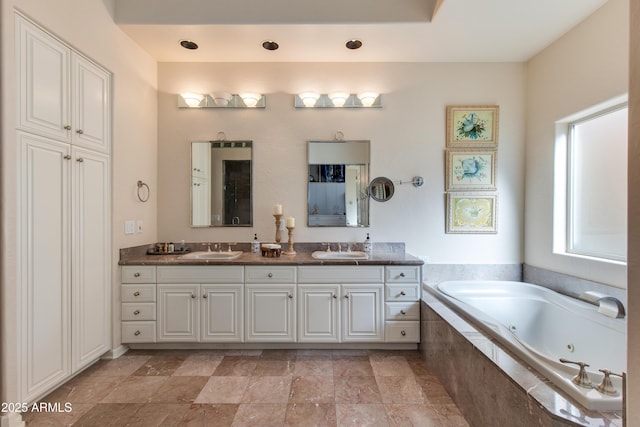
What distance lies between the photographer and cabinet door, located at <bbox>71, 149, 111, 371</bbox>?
2.02 metres

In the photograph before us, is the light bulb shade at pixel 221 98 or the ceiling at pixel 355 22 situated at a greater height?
the ceiling at pixel 355 22

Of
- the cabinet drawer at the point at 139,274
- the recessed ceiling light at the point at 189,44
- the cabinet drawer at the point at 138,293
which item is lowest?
the cabinet drawer at the point at 138,293

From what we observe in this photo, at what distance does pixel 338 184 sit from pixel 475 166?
137 centimetres

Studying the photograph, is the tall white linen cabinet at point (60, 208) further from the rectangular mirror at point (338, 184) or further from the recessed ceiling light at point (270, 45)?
the rectangular mirror at point (338, 184)

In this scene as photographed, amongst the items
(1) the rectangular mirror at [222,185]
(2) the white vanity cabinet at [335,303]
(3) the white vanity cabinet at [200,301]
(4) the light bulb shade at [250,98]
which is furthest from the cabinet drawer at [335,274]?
(4) the light bulb shade at [250,98]

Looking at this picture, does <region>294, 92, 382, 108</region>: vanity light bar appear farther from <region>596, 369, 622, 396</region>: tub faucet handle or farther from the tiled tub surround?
<region>596, 369, 622, 396</region>: tub faucet handle

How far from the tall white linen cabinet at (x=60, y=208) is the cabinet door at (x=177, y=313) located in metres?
0.39

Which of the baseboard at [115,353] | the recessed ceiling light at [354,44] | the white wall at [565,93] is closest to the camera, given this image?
the white wall at [565,93]

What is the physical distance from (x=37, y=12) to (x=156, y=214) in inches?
67.6

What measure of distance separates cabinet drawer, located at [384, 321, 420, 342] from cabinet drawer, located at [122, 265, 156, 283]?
2.00 m

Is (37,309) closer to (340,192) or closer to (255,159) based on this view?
(255,159)

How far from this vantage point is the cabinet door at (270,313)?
244cm

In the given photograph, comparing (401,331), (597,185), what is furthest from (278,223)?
(597,185)

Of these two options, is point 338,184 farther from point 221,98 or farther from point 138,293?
point 138,293
